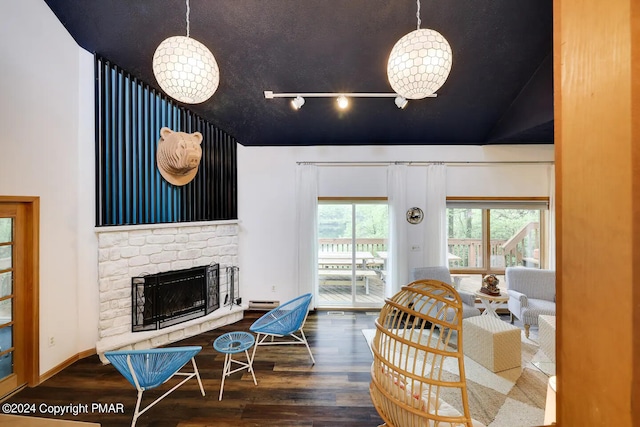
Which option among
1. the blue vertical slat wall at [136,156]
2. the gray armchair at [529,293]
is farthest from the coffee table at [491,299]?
the blue vertical slat wall at [136,156]

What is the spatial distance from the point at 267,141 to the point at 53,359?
142 inches

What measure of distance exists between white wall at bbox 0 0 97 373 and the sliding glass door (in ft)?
10.1

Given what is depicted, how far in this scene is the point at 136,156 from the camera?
3.10 m

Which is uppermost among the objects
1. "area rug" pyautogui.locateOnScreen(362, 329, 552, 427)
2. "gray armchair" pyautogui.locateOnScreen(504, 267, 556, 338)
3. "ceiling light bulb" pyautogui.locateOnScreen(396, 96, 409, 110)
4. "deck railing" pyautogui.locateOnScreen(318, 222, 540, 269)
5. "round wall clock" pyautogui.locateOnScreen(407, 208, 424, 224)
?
"ceiling light bulb" pyautogui.locateOnScreen(396, 96, 409, 110)

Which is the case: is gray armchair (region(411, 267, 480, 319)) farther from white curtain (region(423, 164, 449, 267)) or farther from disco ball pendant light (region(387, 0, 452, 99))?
disco ball pendant light (region(387, 0, 452, 99))

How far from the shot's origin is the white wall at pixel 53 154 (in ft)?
7.44

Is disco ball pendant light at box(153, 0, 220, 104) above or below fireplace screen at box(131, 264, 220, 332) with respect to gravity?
above

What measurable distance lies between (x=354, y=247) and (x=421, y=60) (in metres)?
3.31

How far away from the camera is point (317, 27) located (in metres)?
2.61

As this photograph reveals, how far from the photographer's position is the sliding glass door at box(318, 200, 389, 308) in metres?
4.45

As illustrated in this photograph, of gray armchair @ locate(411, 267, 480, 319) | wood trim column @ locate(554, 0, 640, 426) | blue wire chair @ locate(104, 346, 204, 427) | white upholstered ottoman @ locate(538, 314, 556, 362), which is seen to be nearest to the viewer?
wood trim column @ locate(554, 0, 640, 426)

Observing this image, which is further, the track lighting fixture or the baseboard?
the track lighting fixture

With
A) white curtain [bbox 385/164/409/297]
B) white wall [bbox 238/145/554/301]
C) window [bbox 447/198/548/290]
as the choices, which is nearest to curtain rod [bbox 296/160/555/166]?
white wall [bbox 238/145/554/301]

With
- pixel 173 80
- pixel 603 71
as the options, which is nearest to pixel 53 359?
pixel 173 80
